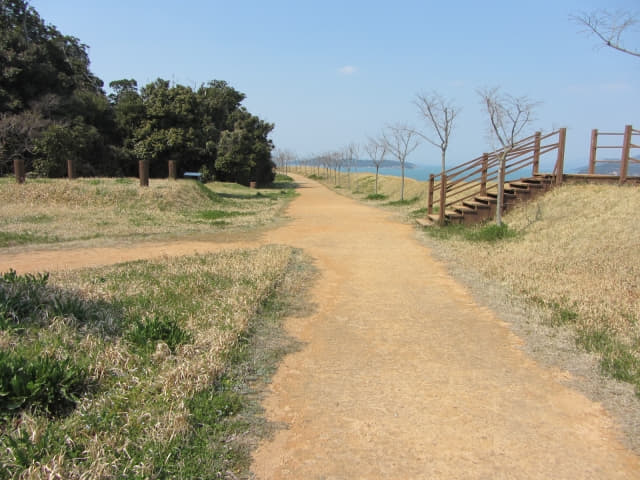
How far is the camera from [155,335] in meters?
4.18

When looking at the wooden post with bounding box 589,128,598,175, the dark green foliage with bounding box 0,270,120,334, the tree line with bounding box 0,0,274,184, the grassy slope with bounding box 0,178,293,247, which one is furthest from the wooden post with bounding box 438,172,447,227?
the tree line with bounding box 0,0,274,184

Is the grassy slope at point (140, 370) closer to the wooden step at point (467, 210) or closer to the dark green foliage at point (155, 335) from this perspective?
the dark green foliage at point (155, 335)

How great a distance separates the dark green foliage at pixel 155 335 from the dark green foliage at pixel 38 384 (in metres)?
0.73

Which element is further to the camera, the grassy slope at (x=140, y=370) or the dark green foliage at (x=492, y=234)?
the dark green foliage at (x=492, y=234)

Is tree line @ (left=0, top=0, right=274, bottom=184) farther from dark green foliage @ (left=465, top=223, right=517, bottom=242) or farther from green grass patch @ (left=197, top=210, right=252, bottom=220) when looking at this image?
dark green foliage @ (left=465, top=223, right=517, bottom=242)

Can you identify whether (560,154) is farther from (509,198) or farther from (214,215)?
(214,215)

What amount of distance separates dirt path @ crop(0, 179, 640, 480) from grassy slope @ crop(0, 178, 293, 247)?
7750mm

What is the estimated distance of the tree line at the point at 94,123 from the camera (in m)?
23.1

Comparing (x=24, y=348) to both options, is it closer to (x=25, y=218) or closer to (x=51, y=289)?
(x=51, y=289)

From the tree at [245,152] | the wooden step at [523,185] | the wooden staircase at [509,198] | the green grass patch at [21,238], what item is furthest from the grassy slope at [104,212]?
the tree at [245,152]

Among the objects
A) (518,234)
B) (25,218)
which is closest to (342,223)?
(518,234)

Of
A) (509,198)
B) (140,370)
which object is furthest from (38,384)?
(509,198)

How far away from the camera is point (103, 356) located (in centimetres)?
374

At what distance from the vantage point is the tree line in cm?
2309
